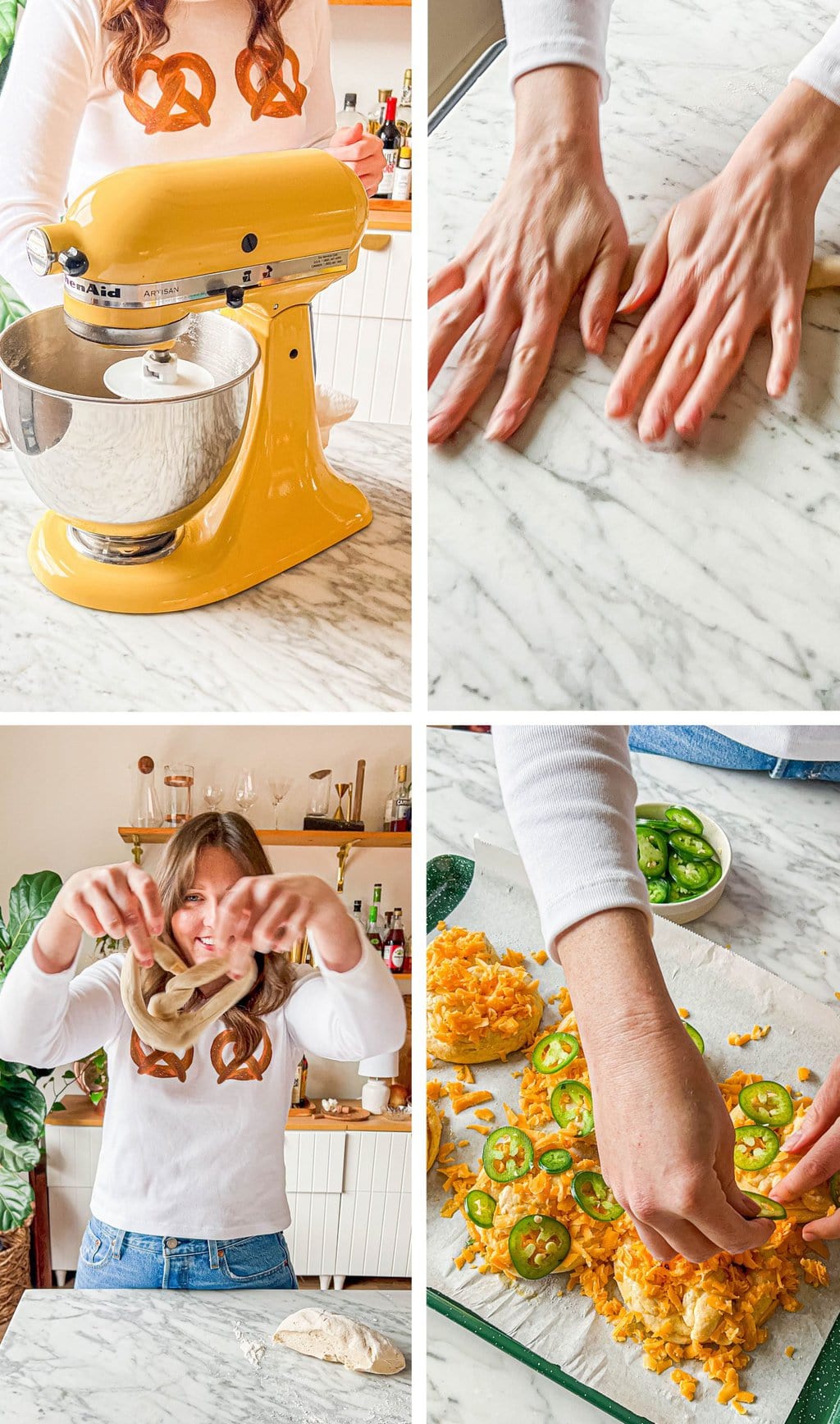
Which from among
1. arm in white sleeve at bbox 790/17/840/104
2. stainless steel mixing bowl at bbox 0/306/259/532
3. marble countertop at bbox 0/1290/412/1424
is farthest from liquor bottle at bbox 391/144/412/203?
marble countertop at bbox 0/1290/412/1424

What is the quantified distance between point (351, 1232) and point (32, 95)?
1116 mm

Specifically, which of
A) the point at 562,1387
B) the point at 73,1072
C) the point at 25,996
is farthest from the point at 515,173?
the point at 73,1072

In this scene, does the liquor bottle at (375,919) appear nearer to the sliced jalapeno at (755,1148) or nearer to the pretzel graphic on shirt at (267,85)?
the sliced jalapeno at (755,1148)

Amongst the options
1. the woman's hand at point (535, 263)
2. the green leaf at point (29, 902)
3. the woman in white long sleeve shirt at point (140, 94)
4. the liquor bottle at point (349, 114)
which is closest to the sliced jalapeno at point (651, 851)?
the woman's hand at point (535, 263)

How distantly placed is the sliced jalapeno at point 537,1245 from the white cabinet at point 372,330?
1.47m

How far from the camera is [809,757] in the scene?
1060 millimetres

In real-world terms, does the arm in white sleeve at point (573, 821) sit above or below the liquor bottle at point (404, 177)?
below

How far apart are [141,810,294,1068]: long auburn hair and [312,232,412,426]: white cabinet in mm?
1154

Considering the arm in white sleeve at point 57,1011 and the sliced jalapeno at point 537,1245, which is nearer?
the sliced jalapeno at point 537,1245

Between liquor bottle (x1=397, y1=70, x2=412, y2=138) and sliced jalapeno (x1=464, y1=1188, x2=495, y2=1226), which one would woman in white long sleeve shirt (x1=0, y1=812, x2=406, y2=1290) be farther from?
liquor bottle (x1=397, y1=70, x2=412, y2=138)

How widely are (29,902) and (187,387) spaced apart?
0.57 meters

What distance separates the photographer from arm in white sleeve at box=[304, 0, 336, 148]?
1022 mm

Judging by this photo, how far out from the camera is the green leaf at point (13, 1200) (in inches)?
51.4

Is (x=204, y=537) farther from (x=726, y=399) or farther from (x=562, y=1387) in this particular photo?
(x=562, y=1387)
